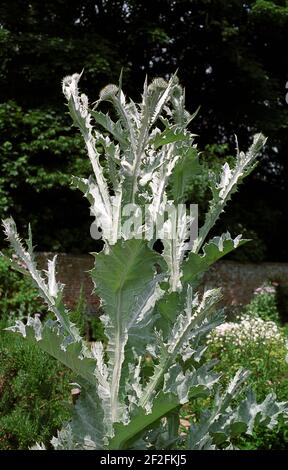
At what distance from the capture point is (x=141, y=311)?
2.45m

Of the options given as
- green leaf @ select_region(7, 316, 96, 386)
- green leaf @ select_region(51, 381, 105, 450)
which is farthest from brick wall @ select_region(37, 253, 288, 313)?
green leaf @ select_region(7, 316, 96, 386)

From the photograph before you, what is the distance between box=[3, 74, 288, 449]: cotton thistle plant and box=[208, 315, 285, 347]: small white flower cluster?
319cm

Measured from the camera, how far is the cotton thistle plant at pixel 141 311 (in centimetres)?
223

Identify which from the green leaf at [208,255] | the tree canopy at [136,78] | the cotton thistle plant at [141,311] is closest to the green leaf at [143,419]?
the cotton thistle plant at [141,311]

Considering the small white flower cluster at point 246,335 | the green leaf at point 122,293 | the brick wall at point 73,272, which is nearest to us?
the green leaf at point 122,293

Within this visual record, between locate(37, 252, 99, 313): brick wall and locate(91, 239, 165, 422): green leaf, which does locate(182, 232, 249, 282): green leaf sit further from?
locate(37, 252, 99, 313): brick wall

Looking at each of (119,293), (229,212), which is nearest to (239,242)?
(119,293)

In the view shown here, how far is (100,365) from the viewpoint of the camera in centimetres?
242

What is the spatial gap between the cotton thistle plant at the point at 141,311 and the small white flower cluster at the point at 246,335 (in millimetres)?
3192

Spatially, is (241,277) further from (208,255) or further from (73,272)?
(208,255)

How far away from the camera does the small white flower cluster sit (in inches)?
229

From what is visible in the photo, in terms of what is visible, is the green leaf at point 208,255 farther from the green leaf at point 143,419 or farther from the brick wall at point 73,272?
the brick wall at point 73,272

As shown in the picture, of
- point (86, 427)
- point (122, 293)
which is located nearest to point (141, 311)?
point (122, 293)

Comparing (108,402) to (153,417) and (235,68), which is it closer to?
(153,417)
